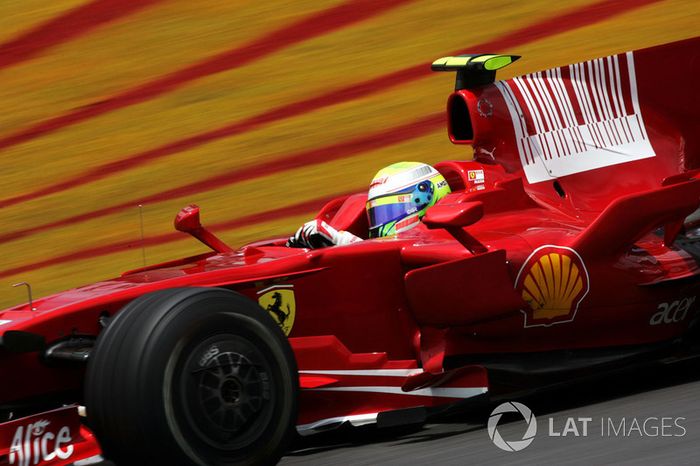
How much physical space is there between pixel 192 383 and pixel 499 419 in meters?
1.33

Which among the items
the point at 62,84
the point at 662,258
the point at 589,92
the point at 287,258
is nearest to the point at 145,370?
the point at 287,258

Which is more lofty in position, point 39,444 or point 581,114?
point 581,114

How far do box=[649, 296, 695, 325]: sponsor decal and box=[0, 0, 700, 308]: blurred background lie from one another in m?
3.35

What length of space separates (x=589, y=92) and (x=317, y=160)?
328cm

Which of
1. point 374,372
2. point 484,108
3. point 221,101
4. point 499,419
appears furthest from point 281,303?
point 221,101

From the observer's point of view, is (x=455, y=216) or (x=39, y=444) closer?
(x=39, y=444)

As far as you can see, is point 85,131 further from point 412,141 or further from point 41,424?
point 41,424

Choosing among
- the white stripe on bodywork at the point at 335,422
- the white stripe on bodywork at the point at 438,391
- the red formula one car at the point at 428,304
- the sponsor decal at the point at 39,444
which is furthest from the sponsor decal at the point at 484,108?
the sponsor decal at the point at 39,444

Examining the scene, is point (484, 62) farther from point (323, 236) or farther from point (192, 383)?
point (192, 383)

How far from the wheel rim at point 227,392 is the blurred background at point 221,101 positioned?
12.7ft

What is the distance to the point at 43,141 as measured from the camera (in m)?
9.07

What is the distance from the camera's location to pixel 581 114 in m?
5.59

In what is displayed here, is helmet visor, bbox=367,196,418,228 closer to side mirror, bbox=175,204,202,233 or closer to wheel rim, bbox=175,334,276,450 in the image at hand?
side mirror, bbox=175,204,202,233

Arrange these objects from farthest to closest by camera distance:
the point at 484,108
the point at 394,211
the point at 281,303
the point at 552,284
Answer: the point at 484,108 < the point at 394,211 < the point at 552,284 < the point at 281,303
